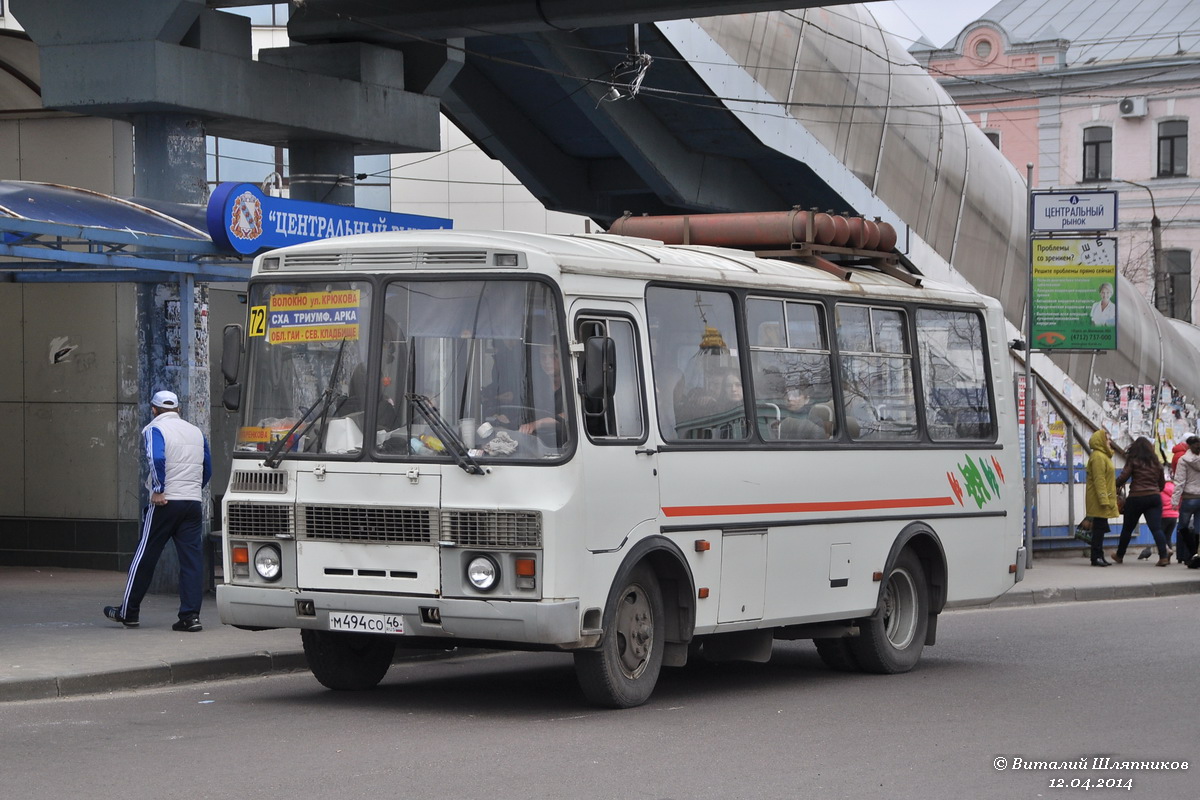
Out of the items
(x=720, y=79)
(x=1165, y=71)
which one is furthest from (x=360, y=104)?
(x=1165, y=71)

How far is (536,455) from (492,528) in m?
0.46

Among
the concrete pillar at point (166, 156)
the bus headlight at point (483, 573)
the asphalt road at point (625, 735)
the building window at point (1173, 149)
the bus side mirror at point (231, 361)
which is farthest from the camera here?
the building window at point (1173, 149)

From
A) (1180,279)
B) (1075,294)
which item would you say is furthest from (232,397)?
(1180,279)

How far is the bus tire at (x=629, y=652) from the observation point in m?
10.0

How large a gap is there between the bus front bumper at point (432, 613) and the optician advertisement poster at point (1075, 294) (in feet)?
47.5

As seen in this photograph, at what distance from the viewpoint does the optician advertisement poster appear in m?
22.6

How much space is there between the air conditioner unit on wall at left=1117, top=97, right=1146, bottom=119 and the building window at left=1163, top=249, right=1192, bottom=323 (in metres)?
4.81

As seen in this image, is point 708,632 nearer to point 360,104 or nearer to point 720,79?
point 360,104

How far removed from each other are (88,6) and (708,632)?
28.3ft

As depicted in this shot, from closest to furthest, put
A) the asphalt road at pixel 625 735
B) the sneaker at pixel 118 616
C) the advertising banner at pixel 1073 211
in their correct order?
the asphalt road at pixel 625 735, the sneaker at pixel 118 616, the advertising banner at pixel 1073 211

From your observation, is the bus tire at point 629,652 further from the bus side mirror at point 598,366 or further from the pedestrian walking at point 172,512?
the pedestrian walking at point 172,512

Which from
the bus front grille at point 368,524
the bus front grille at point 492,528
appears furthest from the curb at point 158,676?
the bus front grille at point 492,528

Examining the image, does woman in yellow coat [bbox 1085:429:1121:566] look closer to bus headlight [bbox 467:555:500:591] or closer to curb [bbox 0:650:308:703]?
curb [bbox 0:650:308:703]

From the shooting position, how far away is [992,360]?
46.3ft
